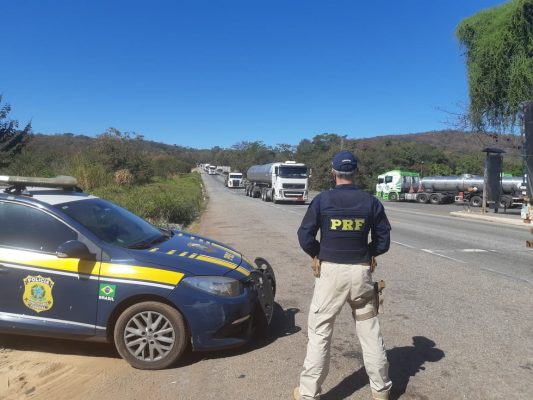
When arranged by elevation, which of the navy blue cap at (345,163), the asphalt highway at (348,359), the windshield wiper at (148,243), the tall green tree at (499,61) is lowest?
the asphalt highway at (348,359)

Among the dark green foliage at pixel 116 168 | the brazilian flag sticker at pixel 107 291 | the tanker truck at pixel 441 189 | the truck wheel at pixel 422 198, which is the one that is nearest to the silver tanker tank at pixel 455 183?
the tanker truck at pixel 441 189

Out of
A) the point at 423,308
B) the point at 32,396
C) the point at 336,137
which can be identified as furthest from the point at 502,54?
the point at 336,137

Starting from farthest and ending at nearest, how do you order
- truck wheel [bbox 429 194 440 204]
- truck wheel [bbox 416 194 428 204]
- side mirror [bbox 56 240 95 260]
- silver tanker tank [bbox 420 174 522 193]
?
truck wheel [bbox 416 194 428 204]
truck wheel [bbox 429 194 440 204]
silver tanker tank [bbox 420 174 522 193]
side mirror [bbox 56 240 95 260]

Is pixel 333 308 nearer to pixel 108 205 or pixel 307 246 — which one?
pixel 307 246

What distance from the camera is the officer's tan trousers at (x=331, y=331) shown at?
131 inches

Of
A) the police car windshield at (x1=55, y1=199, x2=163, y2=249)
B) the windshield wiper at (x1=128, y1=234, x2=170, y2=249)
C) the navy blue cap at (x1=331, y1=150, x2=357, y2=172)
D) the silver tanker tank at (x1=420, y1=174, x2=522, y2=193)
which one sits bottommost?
the windshield wiper at (x1=128, y1=234, x2=170, y2=249)

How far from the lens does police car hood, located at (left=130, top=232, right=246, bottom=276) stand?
4.16 m

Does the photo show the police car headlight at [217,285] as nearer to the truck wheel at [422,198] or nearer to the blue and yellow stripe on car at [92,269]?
the blue and yellow stripe on car at [92,269]

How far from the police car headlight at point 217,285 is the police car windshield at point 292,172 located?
27.1 meters

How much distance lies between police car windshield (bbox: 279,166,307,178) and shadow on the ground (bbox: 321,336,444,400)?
26.6 meters

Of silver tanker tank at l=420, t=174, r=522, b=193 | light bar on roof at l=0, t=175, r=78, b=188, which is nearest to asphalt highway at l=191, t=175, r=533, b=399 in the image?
light bar on roof at l=0, t=175, r=78, b=188

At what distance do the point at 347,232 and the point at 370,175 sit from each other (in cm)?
5639

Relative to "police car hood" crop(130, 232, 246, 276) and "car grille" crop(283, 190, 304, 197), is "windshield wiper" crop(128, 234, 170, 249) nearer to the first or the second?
"police car hood" crop(130, 232, 246, 276)

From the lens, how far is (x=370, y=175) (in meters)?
58.2
